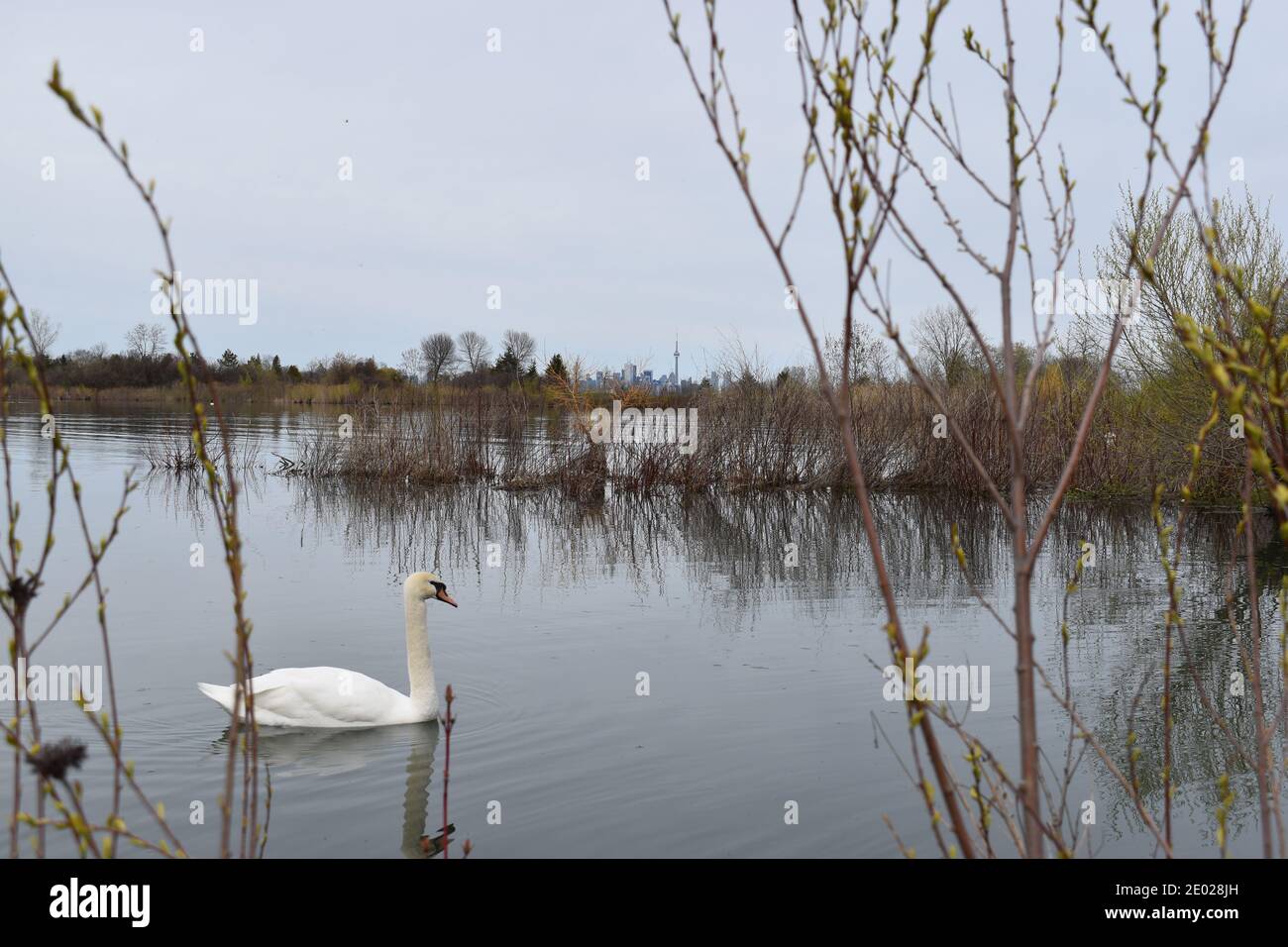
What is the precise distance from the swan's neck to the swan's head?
5cm

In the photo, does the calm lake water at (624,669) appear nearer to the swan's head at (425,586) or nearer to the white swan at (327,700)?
the white swan at (327,700)

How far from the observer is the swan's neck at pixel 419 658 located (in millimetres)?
6371

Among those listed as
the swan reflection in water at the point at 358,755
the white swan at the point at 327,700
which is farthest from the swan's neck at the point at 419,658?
the swan reflection in water at the point at 358,755

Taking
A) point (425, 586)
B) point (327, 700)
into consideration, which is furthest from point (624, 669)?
point (327, 700)

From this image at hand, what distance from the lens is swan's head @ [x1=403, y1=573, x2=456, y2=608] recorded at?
22.1 ft

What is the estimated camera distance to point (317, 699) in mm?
6023

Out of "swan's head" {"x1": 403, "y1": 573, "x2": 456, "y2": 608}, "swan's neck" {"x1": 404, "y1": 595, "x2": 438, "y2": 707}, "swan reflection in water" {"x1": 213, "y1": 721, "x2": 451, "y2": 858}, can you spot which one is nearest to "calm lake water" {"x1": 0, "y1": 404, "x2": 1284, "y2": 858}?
"swan reflection in water" {"x1": 213, "y1": 721, "x2": 451, "y2": 858}

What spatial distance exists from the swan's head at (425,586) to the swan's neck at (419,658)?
5 centimetres

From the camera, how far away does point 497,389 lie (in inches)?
868
